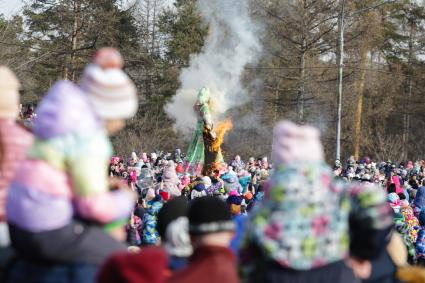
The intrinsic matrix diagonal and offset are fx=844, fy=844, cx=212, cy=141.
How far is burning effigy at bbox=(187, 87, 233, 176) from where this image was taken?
79.8 feet

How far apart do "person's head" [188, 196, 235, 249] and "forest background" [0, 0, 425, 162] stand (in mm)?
31211

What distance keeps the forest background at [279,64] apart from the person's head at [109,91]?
31.2 m

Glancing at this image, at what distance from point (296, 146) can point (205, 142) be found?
21222 millimetres

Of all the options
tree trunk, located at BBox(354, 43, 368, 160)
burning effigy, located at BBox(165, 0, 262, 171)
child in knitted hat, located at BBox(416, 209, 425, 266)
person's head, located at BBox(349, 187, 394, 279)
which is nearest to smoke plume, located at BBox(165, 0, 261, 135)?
burning effigy, located at BBox(165, 0, 262, 171)

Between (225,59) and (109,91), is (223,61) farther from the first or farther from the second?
(109,91)

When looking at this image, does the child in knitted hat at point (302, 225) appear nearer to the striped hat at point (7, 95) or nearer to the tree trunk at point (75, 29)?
the striped hat at point (7, 95)

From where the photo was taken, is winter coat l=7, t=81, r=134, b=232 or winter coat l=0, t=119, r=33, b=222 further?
winter coat l=0, t=119, r=33, b=222

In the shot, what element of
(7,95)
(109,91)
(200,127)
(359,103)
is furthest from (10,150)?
(359,103)

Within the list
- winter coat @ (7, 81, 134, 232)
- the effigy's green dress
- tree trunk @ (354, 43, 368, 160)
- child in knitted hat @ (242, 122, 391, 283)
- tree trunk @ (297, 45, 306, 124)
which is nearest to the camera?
winter coat @ (7, 81, 134, 232)

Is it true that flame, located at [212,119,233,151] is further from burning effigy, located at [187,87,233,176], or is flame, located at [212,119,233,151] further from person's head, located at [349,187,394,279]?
person's head, located at [349,187,394,279]

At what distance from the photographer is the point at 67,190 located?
10.4ft

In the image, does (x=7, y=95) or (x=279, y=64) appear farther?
(x=279, y=64)

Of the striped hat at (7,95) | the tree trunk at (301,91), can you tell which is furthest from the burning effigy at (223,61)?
the striped hat at (7,95)

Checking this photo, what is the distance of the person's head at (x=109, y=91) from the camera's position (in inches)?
131
